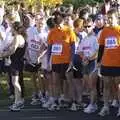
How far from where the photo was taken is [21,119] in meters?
11.3

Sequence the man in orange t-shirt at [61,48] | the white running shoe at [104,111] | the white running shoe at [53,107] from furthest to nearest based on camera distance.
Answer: the white running shoe at [53,107] → the man in orange t-shirt at [61,48] → the white running shoe at [104,111]

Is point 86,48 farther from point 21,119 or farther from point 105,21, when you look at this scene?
point 21,119

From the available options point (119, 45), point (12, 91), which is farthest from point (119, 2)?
point (119, 45)

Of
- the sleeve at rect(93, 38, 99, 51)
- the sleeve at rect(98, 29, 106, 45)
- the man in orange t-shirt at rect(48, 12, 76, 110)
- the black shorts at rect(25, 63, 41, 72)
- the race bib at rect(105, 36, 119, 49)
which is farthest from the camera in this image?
the black shorts at rect(25, 63, 41, 72)

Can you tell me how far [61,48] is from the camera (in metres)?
12.1

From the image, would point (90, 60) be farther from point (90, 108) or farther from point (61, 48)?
point (90, 108)

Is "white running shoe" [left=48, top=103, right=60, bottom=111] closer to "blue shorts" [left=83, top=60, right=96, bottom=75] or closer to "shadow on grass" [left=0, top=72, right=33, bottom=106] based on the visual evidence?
"blue shorts" [left=83, top=60, right=96, bottom=75]

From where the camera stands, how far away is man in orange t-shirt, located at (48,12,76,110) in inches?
472

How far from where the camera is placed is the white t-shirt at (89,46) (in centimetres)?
1184

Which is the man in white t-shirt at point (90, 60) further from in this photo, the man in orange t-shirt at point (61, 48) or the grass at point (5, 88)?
the grass at point (5, 88)

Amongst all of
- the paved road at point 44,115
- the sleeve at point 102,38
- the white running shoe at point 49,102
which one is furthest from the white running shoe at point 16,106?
the sleeve at point 102,38

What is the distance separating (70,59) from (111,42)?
1.25 metres

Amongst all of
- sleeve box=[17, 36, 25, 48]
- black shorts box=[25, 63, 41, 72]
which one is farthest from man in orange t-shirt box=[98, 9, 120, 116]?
black shorts box=[25, 63, 41, 72]

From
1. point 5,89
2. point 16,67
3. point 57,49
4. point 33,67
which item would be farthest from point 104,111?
point 5,89
